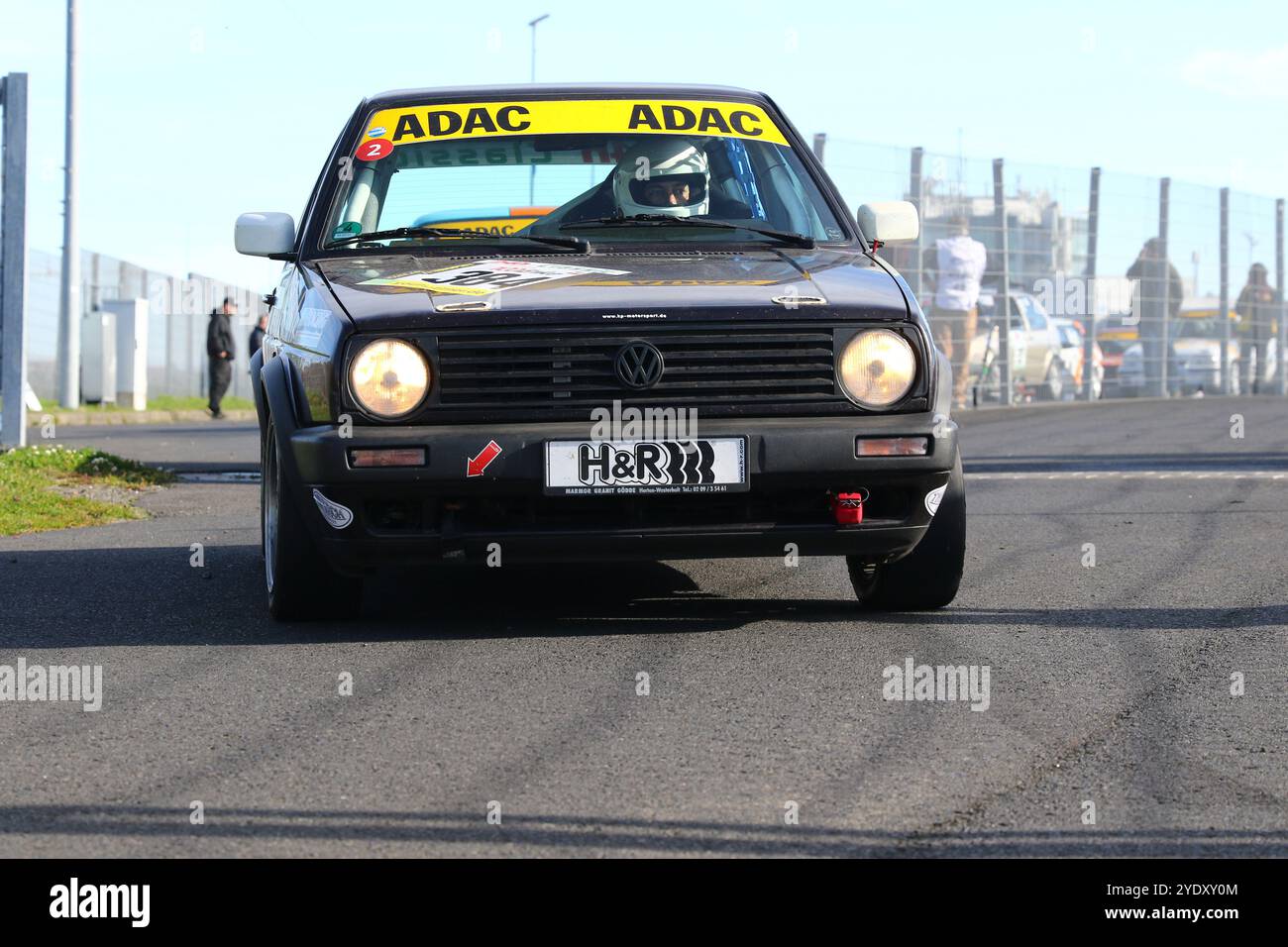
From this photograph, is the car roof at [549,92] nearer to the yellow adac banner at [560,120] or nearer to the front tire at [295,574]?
the yellow adac banner at [560,120]

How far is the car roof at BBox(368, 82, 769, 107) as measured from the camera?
7.20 metres

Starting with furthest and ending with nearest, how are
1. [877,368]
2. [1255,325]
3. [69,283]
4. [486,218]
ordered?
[1255,325] < [69,283] < [486,218] < [877,368]

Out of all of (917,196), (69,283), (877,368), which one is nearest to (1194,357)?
(917,196)

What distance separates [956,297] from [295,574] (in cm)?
1858

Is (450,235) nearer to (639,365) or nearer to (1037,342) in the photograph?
(639,365)

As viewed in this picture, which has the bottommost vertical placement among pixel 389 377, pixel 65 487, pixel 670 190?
pixel 65 487

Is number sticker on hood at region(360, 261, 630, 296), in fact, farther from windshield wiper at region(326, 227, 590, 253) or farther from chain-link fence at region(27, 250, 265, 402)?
chain-link fence at region(27, 250, 265, 402)

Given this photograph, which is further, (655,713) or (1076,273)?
(1076,273)

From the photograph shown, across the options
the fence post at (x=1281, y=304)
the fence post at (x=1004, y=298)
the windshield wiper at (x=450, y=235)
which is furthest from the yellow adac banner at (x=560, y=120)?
the fence post at (x=1281, y=304)

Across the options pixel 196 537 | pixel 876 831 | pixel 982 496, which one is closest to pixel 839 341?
pixel 876 831

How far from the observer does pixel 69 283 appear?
87.8ft

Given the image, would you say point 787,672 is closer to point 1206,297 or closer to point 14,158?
point 14,158
